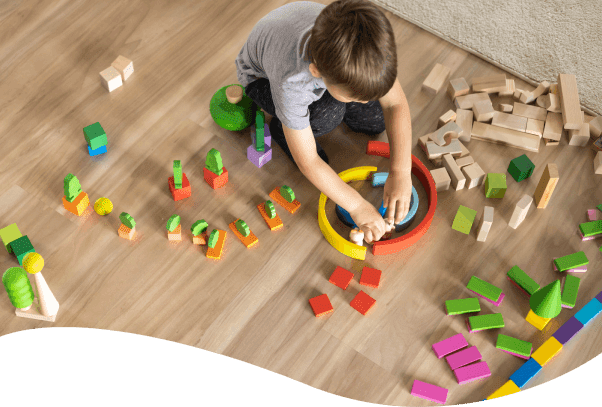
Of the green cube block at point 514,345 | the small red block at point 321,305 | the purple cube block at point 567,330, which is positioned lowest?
the purple cube block at point 567,330

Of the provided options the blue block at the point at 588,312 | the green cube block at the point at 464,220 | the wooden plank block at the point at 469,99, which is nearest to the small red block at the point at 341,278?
the green cube block at the point at 464,220

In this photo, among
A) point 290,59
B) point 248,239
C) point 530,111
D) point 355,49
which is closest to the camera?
point 355,49

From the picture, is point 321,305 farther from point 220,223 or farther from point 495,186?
point 495,186

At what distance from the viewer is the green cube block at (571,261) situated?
159cm

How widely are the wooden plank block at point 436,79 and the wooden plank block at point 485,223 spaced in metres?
0.47

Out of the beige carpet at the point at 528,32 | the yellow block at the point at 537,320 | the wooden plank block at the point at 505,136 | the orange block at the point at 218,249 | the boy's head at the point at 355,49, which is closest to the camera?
the boy's head at the point at 355,49

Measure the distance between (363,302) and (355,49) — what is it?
0.64 metres

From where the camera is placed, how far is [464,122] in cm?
186

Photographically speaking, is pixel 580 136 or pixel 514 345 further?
pixel 580 136

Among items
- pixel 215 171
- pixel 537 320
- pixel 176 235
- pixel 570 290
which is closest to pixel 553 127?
pixel 570 290

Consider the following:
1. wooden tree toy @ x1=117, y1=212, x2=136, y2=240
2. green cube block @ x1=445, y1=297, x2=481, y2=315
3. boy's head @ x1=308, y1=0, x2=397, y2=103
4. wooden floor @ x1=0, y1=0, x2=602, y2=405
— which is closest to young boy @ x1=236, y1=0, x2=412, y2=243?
boy's head @ x1=308, y1=0, x2=397, y2=103

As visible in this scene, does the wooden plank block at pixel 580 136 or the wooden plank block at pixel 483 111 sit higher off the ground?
the wooden plank block at pixel 483 111

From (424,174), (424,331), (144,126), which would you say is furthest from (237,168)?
(424,331)

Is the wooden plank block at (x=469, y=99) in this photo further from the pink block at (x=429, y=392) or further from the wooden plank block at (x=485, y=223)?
the pink block at (x=429, y=392)
